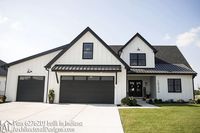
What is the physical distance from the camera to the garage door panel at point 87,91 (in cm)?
1669

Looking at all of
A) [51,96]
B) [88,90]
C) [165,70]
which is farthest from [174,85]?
[51,96]

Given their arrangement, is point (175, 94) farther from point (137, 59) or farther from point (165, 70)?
point (137, 59)

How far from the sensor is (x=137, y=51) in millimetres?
20594

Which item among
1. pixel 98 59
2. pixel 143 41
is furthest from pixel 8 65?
pixel 143 41

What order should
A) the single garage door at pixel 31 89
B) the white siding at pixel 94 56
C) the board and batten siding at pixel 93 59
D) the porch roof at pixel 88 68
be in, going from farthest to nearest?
the single garage door at pixel 31 89 → the white siding at pixel 94 56 → the board and batten siding at pixel 93 59 → the porch roof at pixel 88 68

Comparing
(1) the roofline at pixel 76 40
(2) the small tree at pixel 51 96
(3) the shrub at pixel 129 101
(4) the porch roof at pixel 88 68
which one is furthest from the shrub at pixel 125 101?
(2) the small tree at pixel 51 96

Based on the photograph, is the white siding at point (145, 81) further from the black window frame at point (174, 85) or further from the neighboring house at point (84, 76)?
the black window frame at point (174, 85)

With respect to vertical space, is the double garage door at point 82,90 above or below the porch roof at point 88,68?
below

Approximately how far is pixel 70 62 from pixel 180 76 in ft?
40.6

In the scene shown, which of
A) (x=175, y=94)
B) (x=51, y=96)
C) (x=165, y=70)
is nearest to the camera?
(x=51, y=96)

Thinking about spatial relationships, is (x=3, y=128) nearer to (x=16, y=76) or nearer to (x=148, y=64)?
(x=16, y=76)

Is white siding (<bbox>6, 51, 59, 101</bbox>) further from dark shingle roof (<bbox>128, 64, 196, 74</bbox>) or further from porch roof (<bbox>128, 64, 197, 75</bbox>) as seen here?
dark shingle roof (<bbox>128, 64, 196, 74</bbox>)

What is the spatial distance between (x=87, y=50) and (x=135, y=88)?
828 cm

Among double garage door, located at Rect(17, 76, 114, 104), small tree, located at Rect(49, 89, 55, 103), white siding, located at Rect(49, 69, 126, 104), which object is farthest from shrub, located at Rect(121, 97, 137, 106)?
small tree, located at Rect(49, 89, 55, 103)
